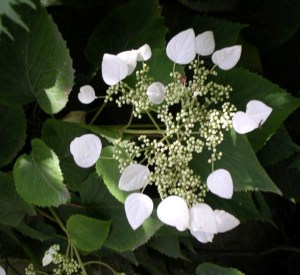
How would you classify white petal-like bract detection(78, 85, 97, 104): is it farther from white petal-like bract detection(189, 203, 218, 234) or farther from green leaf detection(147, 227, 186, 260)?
green leaf detection(147, 227, 186, 260)

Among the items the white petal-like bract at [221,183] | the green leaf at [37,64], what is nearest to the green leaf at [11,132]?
the green leaf at [37,64]

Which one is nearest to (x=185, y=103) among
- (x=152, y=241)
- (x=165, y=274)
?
(x=152, y=241)

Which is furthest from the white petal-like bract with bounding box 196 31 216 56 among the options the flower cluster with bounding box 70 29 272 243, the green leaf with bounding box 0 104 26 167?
the green leaf with bounding box 0 104 26 167

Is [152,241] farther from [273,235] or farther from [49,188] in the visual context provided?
[273,235]

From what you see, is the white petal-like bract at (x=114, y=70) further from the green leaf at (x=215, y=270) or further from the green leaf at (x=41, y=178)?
the green leaf at (x=215, y=270)

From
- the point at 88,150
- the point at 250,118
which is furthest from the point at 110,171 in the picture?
the point at 250,118

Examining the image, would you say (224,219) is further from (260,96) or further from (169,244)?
(169,244)
